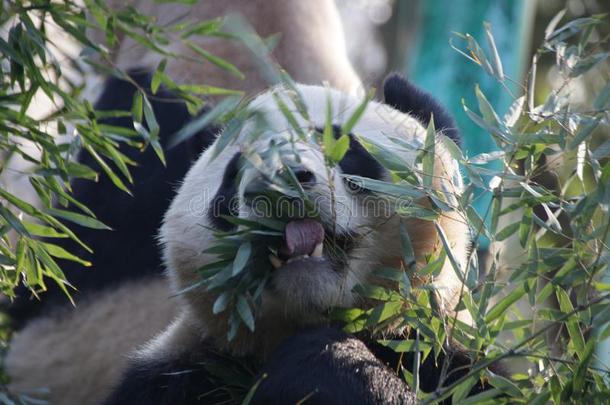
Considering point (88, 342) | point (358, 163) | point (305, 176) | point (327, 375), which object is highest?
point (305, 176)

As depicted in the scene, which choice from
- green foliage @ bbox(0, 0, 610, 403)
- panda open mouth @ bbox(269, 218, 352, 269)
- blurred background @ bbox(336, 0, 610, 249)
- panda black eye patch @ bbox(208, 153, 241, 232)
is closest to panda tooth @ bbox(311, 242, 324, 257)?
panda open mouth @ bbox(269, 218, 352, 269)

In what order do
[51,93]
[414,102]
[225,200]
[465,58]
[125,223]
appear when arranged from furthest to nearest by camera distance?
[465,58] → [125,223] → [414,102] → [225,200] → [51,93]

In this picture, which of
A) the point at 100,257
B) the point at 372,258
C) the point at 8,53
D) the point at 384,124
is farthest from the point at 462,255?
the point at 100,257

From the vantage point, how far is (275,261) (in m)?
2.12

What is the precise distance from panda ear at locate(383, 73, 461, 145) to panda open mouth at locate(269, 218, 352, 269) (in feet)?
1.89

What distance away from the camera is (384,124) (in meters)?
2.52

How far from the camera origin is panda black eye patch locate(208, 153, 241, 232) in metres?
2.35

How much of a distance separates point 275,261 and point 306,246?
80 millimetres

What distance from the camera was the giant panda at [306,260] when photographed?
6.72 feet

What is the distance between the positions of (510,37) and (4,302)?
2511 millimetres

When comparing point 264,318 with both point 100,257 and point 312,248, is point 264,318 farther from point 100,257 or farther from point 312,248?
point 100,257

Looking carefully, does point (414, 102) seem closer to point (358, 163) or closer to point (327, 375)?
point (358, 163)

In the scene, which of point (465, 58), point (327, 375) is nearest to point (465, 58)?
point (465, 58)

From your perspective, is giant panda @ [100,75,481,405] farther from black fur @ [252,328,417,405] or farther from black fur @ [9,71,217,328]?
black fur @ [9,71,217,328]
